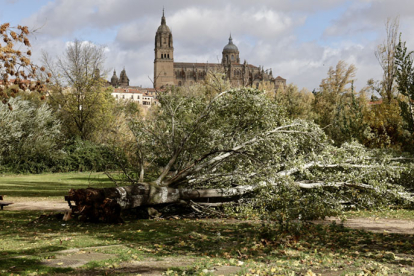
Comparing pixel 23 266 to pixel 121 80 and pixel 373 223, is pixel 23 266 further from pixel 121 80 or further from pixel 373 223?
pixel 121 80

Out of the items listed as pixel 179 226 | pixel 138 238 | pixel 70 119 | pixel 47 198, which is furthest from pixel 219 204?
pixel 70 119

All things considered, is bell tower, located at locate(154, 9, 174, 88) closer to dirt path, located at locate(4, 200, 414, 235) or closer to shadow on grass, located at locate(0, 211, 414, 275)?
dirt path, located at locate(4, 200, 414, 235)

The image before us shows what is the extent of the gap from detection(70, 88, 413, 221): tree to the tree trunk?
2cm

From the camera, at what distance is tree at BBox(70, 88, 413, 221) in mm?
9352

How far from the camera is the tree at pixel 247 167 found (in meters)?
9.35

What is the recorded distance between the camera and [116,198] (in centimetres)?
909

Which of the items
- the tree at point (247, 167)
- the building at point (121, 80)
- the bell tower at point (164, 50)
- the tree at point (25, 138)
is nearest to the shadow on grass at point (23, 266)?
the tree at point (247, 167)

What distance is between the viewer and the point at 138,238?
7633 mm

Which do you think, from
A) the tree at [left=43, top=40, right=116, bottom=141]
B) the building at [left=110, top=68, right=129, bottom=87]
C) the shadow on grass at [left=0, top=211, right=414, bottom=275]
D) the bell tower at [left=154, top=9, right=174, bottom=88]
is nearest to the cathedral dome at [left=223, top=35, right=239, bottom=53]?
the bell tower at [left=154, top=9, right=174, bottom=88]

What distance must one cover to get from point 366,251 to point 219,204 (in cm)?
433

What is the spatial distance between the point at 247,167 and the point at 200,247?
4155mm

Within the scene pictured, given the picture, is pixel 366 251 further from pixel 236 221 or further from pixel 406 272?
pixel 236 221

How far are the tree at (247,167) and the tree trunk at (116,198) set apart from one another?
0.07 ft

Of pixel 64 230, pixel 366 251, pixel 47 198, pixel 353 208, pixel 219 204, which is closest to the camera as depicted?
pixel 366 251
